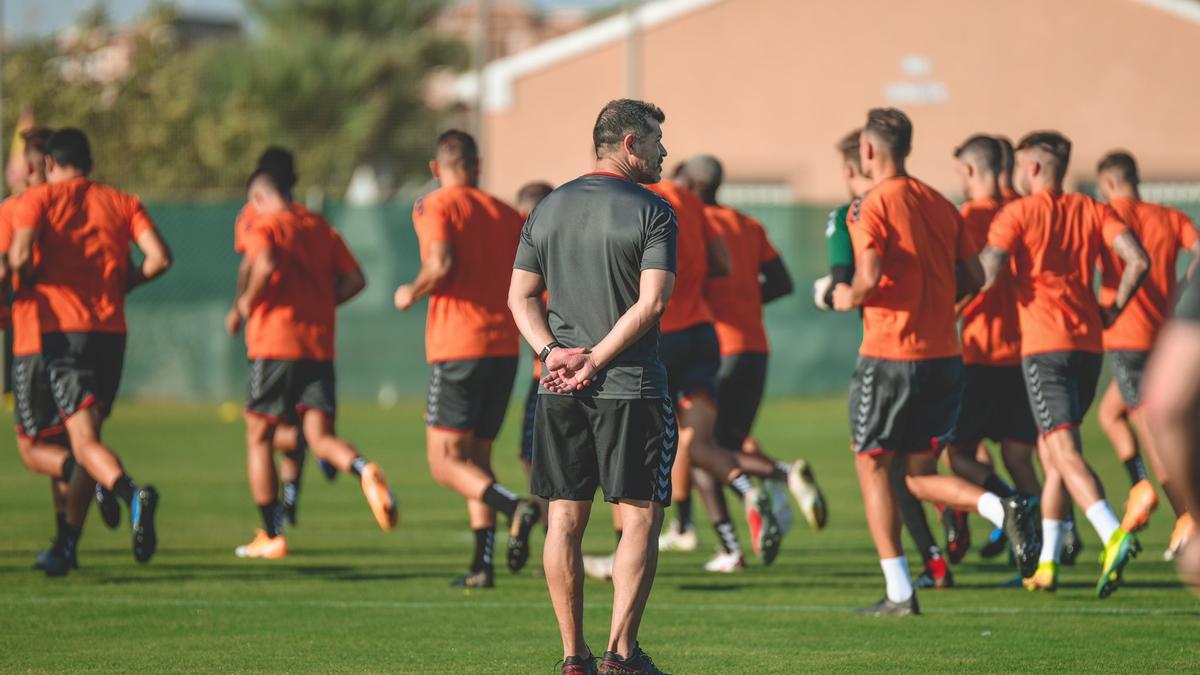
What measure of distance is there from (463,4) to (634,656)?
3841 cm

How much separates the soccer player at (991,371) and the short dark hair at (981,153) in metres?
0.01

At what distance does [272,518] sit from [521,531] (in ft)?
7.88

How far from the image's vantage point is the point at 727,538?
33.1 feet

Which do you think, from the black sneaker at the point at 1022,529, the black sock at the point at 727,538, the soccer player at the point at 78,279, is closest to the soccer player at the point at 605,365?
the black sneaker at the point at 1022,529

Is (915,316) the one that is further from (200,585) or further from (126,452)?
(126,452)

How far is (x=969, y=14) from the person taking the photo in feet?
97.9

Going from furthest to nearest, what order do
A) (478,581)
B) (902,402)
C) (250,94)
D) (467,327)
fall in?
(250,94) → (467,327) → (478,581) → (902,402)

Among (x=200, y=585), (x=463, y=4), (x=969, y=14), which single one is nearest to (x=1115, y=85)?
(x=969, y=14)

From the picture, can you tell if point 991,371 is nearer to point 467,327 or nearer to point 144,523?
point 467,327

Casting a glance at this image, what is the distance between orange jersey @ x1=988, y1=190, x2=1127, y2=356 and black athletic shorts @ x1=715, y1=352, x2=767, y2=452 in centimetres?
223

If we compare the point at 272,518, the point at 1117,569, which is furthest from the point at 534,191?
the point at 1117,569

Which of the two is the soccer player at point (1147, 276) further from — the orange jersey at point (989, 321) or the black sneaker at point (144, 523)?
the black sneaker at point (144, 523)

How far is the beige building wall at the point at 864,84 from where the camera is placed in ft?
96.7

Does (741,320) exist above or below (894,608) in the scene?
above
